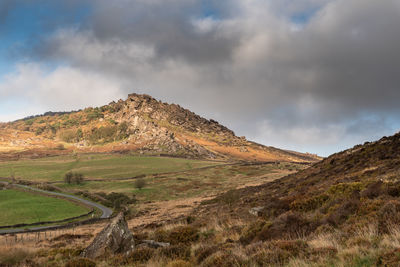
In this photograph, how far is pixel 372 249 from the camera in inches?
278

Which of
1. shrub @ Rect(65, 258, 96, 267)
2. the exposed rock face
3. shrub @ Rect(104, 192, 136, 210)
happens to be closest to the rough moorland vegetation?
shrub @ Rect(65, 258, 96, 267)

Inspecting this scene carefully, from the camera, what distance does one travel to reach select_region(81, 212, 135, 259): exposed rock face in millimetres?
14052

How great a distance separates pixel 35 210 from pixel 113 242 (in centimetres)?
6768

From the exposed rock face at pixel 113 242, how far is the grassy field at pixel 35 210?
57.6 m

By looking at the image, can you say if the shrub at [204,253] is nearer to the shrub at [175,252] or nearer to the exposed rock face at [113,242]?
the shrub at [175,252]

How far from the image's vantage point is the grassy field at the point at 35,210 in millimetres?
60588

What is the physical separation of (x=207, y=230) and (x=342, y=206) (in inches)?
351

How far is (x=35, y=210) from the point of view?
221ft

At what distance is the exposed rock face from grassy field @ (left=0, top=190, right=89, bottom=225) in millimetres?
57627

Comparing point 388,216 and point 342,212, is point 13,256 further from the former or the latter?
point 388,216

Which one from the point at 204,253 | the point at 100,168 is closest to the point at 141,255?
the point at 204,253

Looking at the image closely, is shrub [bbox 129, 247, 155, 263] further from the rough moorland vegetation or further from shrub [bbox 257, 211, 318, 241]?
shrub [bbox 257, 211, 318, 241]

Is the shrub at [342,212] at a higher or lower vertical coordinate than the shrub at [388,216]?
lower

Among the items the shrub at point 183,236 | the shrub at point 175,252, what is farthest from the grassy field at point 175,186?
the shrub at point 175,252
